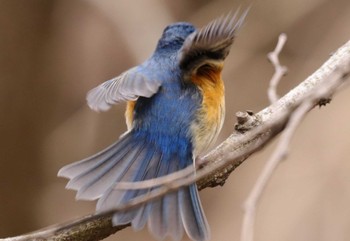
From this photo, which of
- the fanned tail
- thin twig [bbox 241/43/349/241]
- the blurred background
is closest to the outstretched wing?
the fanned tail

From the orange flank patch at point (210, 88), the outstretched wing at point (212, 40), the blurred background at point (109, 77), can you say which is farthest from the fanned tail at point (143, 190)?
the blurred background at point (109, 77)

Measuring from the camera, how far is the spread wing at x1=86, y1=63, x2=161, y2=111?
2.42 metres

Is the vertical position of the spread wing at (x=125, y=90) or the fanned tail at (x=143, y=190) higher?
the spread wing at (x=125, y=90)

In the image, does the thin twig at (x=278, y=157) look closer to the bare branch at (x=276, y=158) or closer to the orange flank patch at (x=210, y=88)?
the bare branch at (x=276, y=158)

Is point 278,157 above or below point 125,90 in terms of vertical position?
below

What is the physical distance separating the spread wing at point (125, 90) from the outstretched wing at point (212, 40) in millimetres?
160

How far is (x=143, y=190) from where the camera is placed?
96.3 inches

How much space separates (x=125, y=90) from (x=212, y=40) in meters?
0.35

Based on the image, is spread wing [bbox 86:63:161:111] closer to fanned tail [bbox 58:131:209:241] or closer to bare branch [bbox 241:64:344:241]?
fanned tail [bbox 58:131:209:241]

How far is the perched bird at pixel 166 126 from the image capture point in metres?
2.39

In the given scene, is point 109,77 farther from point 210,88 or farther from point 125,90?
point 125,90

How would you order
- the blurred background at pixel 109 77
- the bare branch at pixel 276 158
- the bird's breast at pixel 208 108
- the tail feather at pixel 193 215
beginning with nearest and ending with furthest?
the bare branch at pixel 276 158
the tail feather at pixel 193 215
the bird's breast at pixel 208 108
the blurred background at pixel 109 77

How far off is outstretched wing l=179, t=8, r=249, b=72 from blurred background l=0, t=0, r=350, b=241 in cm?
180

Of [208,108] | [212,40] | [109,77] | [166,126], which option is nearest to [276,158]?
[212,40]
